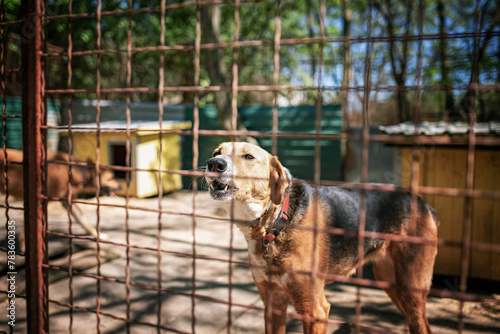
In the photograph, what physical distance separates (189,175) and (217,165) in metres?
0.22

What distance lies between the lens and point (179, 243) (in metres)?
5.65

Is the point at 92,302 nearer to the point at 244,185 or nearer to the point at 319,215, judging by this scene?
the point at 244,185

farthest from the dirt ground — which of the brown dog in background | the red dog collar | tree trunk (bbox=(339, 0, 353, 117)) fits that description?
tree trunk (bbox=(339, 0, 353, 117))

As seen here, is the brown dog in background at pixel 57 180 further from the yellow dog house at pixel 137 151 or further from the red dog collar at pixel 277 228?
the red dog collar at pixel 277 228

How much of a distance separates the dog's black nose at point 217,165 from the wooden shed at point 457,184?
9.03 feet

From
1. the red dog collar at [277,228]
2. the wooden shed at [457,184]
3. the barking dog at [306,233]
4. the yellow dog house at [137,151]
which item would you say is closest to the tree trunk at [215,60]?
the yellow dog house at [137,151]

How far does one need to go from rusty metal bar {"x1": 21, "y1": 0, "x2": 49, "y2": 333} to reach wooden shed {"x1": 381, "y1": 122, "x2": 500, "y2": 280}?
3711 mm

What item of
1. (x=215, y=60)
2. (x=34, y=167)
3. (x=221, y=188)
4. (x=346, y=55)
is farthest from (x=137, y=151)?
(x=221, y=188)

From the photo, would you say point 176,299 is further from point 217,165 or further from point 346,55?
point 346,55

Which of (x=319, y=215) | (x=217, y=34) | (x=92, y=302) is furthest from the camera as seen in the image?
(x=217, y=34)

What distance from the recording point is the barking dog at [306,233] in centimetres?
232

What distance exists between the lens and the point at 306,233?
2.49m

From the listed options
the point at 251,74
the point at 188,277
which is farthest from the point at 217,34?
the point at 251,74

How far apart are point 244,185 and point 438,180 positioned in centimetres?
318
